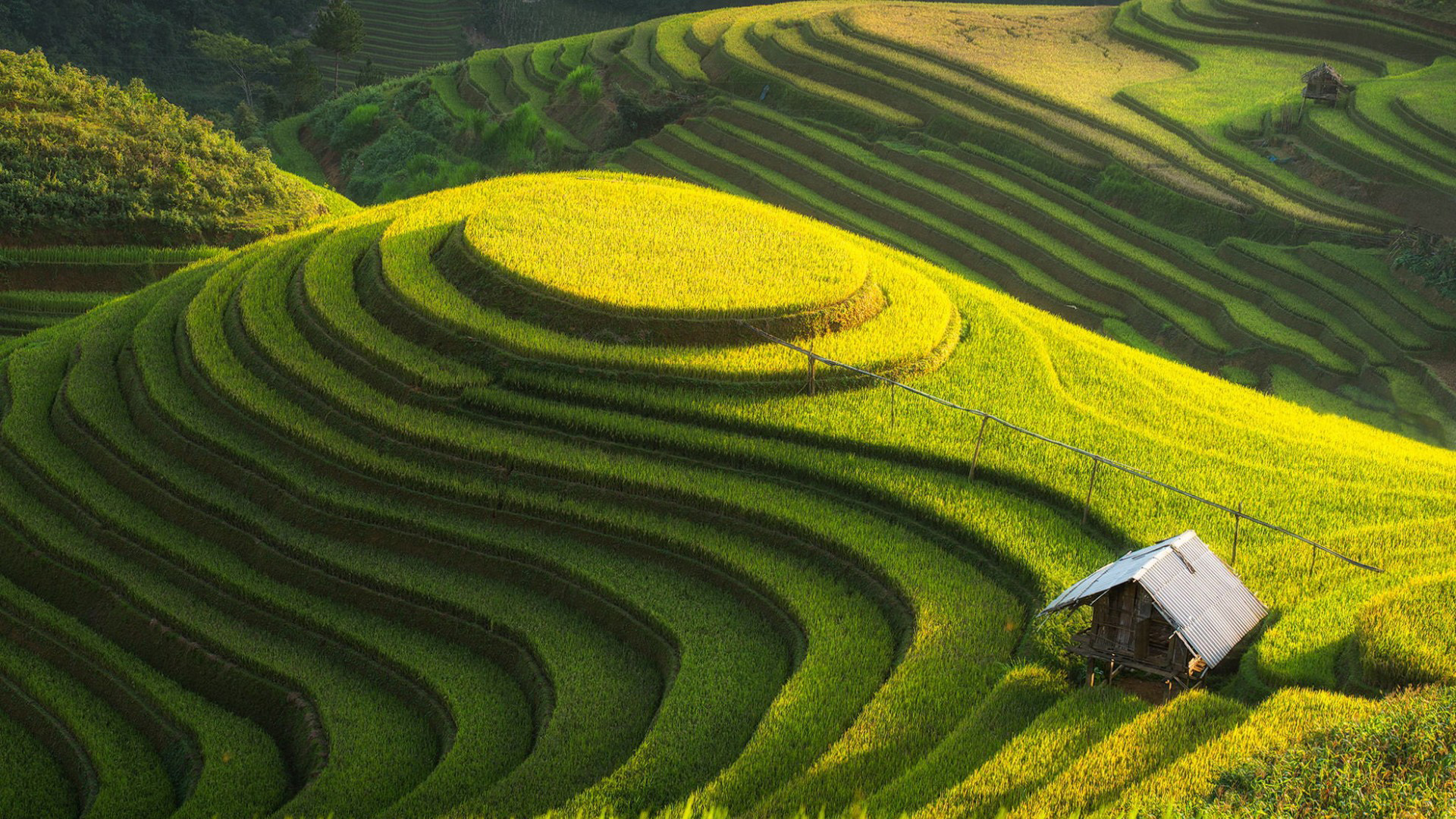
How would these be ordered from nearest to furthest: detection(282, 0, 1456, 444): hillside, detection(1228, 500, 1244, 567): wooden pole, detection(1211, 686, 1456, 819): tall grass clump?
detection(1211, 686, 1456, 819): tall grass clump
detection(1228, 500, 1244, 567): wooden pole
detection(282, 0, 1456, 444): hillside

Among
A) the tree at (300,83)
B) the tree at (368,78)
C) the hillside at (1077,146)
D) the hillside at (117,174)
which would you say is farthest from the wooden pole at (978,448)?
the tree at (300,83)

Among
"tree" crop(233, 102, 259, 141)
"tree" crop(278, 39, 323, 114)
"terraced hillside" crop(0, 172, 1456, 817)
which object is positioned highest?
"tree" crop(278, 39, 323, 114)

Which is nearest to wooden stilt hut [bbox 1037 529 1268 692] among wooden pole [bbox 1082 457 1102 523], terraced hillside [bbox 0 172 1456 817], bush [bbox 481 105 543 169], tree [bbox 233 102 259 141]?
terraced hillside [bbox 0 172 1456 817]

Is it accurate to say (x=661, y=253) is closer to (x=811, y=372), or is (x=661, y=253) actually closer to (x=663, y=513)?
(x=811, y=372)

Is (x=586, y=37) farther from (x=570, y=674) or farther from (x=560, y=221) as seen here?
(x=570, y=674)

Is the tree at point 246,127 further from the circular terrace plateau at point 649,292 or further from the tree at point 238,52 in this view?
the circular terrace plateau at point 649,292

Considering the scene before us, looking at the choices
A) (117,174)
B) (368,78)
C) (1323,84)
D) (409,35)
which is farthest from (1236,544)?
(409,35)

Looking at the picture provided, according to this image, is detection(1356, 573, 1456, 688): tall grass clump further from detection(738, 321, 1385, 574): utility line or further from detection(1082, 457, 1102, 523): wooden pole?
detection(1082, 457, 1102, 523): wooden pole
